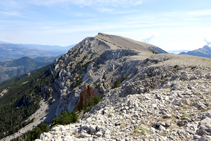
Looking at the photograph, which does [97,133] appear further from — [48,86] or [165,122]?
[48,86]

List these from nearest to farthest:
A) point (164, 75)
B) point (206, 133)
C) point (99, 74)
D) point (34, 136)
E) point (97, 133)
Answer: point (206, 133) < point (97, 133) < point (164, 75) < point (34, 136) < point (99, 74)

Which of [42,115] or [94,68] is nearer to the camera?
[94,68]

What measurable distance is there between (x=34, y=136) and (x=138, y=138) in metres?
43.7

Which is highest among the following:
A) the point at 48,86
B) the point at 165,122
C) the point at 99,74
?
the point at 165,122

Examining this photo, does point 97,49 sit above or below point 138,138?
above

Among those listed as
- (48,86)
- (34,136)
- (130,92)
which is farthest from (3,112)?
(130,92)

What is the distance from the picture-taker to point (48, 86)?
509 feet

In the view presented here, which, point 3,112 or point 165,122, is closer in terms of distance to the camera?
point 165,122

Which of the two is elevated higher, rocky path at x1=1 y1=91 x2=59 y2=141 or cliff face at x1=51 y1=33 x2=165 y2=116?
cliff face at x1=51 y1=33 x2=165 y2=116

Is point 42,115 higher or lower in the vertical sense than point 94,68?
lower

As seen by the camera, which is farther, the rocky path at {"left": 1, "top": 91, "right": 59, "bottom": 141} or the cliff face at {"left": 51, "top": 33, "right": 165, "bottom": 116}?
the rocky path at {"left": 1, "top": 91, "right": 59, "bottom": 141}

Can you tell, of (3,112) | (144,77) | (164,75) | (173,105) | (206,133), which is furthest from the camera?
(3,112)

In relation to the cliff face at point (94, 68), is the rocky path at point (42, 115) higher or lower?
lower

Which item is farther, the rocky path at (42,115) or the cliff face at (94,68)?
the rocky path at (42,115)
